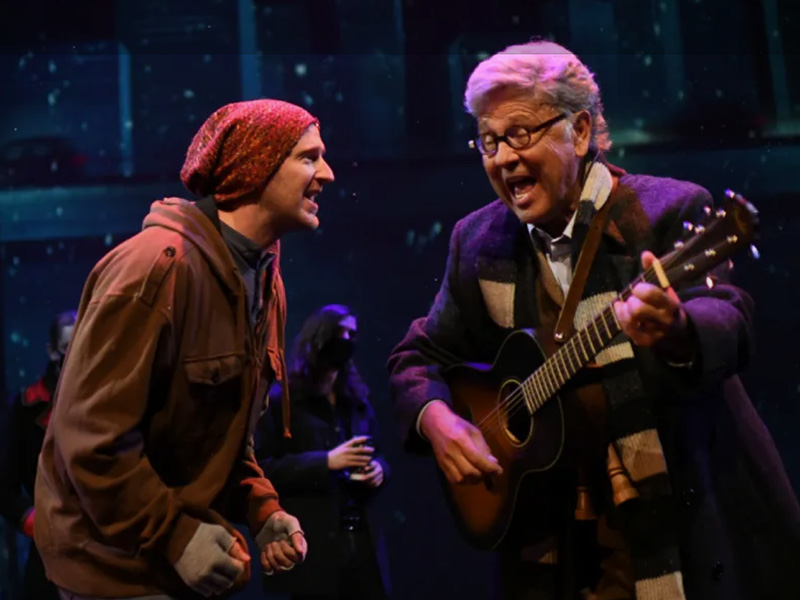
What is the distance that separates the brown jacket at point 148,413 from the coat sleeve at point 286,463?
167cm

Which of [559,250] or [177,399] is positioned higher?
[559,250]

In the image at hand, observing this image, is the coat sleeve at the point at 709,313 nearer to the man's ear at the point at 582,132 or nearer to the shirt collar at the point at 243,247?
the man's ear at the point at 582,132

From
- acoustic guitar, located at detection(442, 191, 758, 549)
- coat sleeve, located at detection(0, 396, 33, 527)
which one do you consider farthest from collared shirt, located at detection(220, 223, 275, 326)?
coat sleeve, located at detection(0, 396, 33, 527)

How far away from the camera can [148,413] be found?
2.02m

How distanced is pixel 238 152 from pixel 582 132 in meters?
0.88

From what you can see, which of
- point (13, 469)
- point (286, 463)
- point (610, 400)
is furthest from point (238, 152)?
point (13, 469)

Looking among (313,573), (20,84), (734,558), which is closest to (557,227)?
(734,558)

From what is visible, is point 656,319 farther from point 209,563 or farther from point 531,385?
point 209,563

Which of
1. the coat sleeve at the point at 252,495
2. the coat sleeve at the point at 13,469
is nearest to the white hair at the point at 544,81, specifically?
the coat sleeve at the point at 252,495

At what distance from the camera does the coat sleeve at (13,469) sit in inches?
160

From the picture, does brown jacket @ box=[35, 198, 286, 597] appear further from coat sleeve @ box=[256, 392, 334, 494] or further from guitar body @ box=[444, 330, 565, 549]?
coat sleeve @ box=[256, 392, 334, 494]

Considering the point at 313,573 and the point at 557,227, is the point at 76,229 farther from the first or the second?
the point at 557,227

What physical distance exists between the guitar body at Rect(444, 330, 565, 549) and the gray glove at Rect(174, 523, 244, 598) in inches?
28.0

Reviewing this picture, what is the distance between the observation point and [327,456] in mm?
3840
